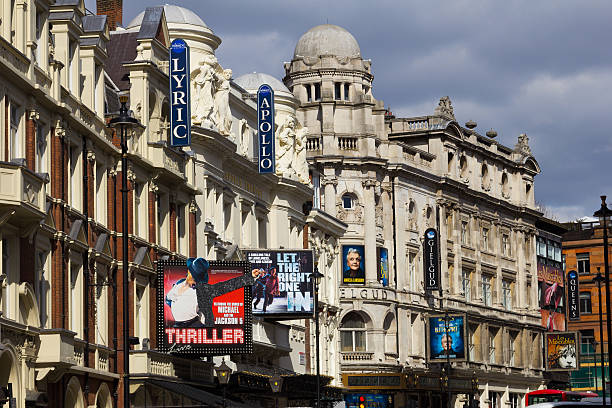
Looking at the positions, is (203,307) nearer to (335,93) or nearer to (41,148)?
(41,148)

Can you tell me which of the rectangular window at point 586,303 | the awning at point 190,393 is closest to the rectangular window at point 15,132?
the awning at point 190,393

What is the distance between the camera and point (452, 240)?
101 meters

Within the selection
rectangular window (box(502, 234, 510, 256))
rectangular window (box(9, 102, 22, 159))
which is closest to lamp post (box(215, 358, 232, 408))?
rectangular window (box(9, 102, 22, 159))

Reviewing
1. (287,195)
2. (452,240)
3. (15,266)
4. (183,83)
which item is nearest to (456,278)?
(452,240)

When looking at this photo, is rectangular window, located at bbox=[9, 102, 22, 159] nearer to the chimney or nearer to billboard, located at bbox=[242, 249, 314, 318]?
the chimney

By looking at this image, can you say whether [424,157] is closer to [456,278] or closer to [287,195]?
[456,278]

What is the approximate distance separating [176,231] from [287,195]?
51.8 feet

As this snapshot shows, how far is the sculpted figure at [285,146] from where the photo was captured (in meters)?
68.6

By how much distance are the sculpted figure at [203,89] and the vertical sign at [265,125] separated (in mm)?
6555

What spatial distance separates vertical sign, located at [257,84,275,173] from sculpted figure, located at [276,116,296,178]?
417cm

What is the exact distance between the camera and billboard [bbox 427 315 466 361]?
9544 cm

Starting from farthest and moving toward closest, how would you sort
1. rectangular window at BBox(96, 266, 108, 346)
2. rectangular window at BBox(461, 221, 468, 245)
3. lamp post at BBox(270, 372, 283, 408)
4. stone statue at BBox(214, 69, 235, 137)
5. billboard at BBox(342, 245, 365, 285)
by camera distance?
rectangular window at BBox(461, 221, 468, 245), billboard at BBox(342, 245, 365, 285), lamp post at BBox(270, 372, 283, 408), stone statue at BBox(214, 69, 235, 137), rectangular window at BBox(96, 266, 108, 346)

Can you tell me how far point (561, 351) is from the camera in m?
114

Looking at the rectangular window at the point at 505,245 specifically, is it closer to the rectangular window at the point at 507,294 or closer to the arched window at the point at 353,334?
the rectangular window at the point at 507,294
